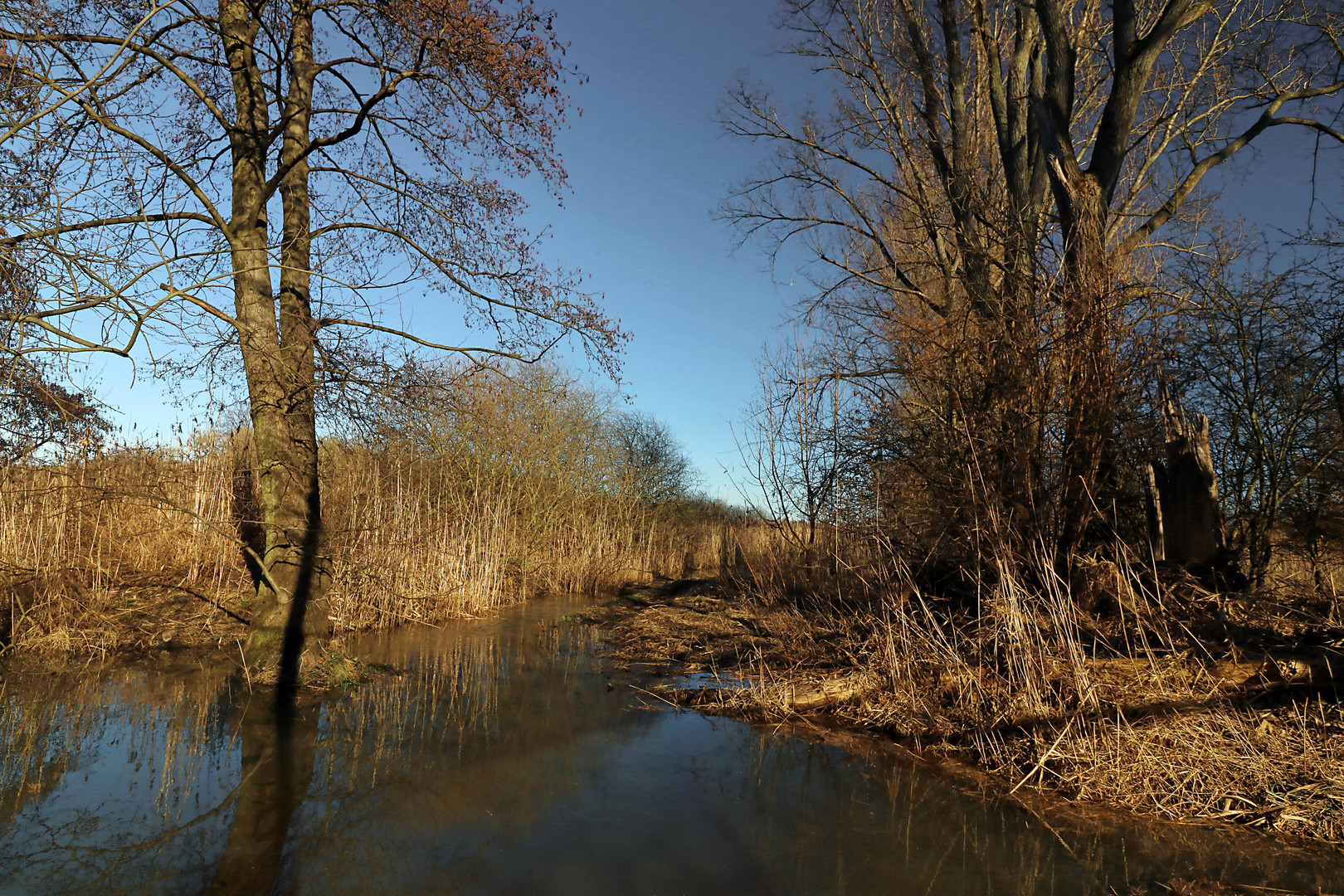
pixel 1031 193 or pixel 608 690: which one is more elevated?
pixel 1031 193

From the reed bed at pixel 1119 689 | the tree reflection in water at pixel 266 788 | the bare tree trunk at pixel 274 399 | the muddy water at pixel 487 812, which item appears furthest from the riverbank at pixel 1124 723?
the bare tree trunk at pixel 274 399

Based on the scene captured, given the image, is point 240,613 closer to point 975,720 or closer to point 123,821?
point 123,821

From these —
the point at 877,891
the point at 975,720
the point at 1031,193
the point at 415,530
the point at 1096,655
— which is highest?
the point at 1031,193

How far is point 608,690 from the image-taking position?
22.5 feet

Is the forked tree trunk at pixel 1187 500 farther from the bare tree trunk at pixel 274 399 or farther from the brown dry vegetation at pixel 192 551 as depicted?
the bare tree trunk at pixel 274 399

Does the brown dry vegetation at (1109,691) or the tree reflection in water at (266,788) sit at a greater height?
the brown dry vegetation at (1109,691)

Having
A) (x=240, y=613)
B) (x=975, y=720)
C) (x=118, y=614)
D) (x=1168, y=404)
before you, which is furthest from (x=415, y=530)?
(x=1168, y=404)

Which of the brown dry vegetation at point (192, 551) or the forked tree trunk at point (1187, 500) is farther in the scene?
the brown dry vegetation at point (192, 551)

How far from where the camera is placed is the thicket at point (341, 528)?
6.95 meters

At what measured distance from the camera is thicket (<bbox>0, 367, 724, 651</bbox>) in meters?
6.95

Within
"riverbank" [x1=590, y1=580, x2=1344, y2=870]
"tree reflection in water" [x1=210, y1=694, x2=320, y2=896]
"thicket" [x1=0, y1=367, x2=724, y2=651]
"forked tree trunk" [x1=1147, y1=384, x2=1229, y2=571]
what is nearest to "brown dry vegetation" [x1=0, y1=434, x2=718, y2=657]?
"thicket" [x1=0, y1=367, x2=724, y2=651]

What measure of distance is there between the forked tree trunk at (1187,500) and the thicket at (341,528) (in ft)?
17.2

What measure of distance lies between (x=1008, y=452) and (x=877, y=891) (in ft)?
10.5

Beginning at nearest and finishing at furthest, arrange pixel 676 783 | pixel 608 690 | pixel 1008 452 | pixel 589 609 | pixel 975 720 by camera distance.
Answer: pixel 676 783, pixel 975 720, pixel 1008 452, pixel 608 690, pixel 589 609
